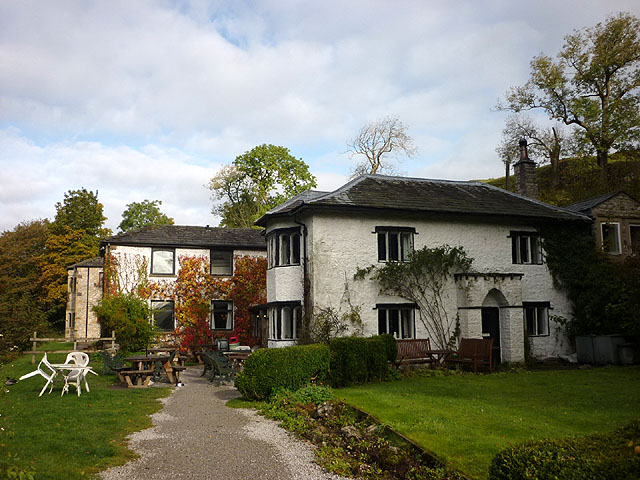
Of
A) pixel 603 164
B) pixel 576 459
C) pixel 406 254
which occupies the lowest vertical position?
pixel 576 459

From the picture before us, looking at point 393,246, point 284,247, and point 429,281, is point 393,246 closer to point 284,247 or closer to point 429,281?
point 429,281

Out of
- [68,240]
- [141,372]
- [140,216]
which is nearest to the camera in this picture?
[141,372]

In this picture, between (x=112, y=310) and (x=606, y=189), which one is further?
(x=606, y=189)

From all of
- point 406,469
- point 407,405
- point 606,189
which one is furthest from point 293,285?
point 606,189

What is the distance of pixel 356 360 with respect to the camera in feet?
46.9

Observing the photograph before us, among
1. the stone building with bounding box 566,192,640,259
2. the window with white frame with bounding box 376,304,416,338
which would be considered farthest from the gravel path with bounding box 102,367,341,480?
the stone building with bounding box 566,192,640,259

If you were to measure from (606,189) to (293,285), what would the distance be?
88.2ft

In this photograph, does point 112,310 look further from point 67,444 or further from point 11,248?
point 11,248

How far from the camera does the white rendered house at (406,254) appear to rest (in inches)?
730

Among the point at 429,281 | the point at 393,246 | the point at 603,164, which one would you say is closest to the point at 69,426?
the point at 393,246

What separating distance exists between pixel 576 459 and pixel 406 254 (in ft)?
50.5

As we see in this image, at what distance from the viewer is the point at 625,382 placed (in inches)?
573

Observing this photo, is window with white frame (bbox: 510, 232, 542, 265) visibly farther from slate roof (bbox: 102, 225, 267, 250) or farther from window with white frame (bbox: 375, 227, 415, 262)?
slate roof (bbox: 102, 225, 267, 250)

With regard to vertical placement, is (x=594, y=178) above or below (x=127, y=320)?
above
